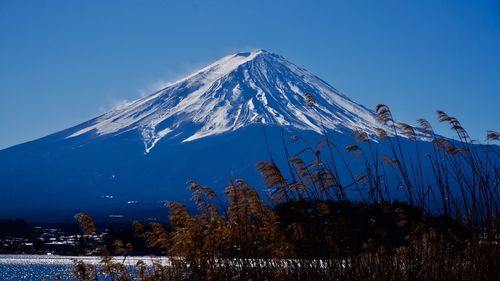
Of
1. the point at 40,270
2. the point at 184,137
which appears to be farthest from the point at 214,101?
the point at 40,270

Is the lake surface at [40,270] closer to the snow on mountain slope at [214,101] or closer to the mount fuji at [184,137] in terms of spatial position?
the mount fuji at [184,137]

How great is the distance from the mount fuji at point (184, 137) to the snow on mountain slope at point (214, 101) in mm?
205

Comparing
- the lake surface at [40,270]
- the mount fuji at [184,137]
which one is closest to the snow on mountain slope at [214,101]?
the mount fuji at [184,137]

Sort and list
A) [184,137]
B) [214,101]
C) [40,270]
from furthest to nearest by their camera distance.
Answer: [184,137] < [214,101] < [40,270]

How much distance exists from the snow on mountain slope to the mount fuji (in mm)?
205

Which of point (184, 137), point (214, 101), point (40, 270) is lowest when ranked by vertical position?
point (40, 270)

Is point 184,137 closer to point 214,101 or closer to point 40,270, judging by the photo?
point 214,101

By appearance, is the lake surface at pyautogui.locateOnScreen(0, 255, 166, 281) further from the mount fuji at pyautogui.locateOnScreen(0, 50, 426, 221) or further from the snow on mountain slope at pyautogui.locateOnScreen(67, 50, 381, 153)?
the snow on mountain slope at pyautogui.locateOnScreen(67, 50, 381, 153)

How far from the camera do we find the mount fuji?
144 metres

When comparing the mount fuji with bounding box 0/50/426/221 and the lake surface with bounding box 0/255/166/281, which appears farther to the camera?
the mount fuji with bounding box 0/50/426/221

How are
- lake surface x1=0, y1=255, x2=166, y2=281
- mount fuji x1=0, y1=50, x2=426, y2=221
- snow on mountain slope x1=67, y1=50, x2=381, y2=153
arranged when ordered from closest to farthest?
lake surface x1=0, y1=255, x2=166, y2=281
mount fuji x1=0, y1=50, x2=426, y2=221
snow on mountain slope x1=67, y1=50, x2=381, y2=153

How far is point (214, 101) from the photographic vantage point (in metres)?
168

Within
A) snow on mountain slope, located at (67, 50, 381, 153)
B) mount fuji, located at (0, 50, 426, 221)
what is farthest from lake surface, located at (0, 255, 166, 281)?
snow on mountain slope, located at (67, 50, 381, 153)

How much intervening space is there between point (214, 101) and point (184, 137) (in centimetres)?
999
